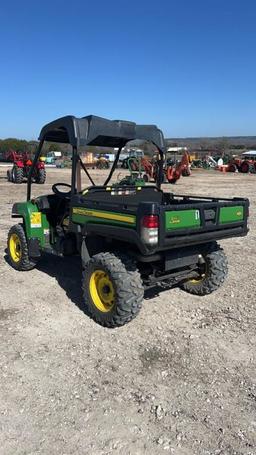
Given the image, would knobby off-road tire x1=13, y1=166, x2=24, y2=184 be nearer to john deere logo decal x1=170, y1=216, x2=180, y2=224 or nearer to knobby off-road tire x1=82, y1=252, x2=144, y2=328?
knobby off-road tire x1=82, y1=252, x2=144, y2=328

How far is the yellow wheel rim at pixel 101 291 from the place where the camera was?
4516mm

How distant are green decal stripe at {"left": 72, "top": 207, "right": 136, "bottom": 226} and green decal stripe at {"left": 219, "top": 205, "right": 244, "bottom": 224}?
3.50 ft

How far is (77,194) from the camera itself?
16.0 feet

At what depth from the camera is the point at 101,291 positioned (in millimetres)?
4621

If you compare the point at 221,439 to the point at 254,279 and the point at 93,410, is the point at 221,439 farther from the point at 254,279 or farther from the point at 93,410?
the point at 254,279

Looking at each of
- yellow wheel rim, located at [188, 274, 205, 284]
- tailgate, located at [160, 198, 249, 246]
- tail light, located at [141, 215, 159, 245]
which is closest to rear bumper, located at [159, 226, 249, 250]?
tailgate, located at [160, 198, 249, 246]

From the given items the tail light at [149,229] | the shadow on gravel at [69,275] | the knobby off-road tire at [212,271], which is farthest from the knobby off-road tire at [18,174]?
the tail light at [149,229]

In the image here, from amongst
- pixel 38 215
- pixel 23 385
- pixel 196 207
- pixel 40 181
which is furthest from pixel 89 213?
pixel 40 181

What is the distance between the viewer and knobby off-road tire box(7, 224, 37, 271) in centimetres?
601

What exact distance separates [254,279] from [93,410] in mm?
3601

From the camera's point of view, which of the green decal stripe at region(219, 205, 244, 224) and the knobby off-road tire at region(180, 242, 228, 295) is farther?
the knobby off-road tire at region(180, 242, 228, 295)

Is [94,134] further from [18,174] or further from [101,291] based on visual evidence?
[18,174]

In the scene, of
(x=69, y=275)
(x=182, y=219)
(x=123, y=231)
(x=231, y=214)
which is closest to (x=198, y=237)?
(x=182, y=219)

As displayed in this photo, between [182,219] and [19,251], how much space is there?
9.69 feet
